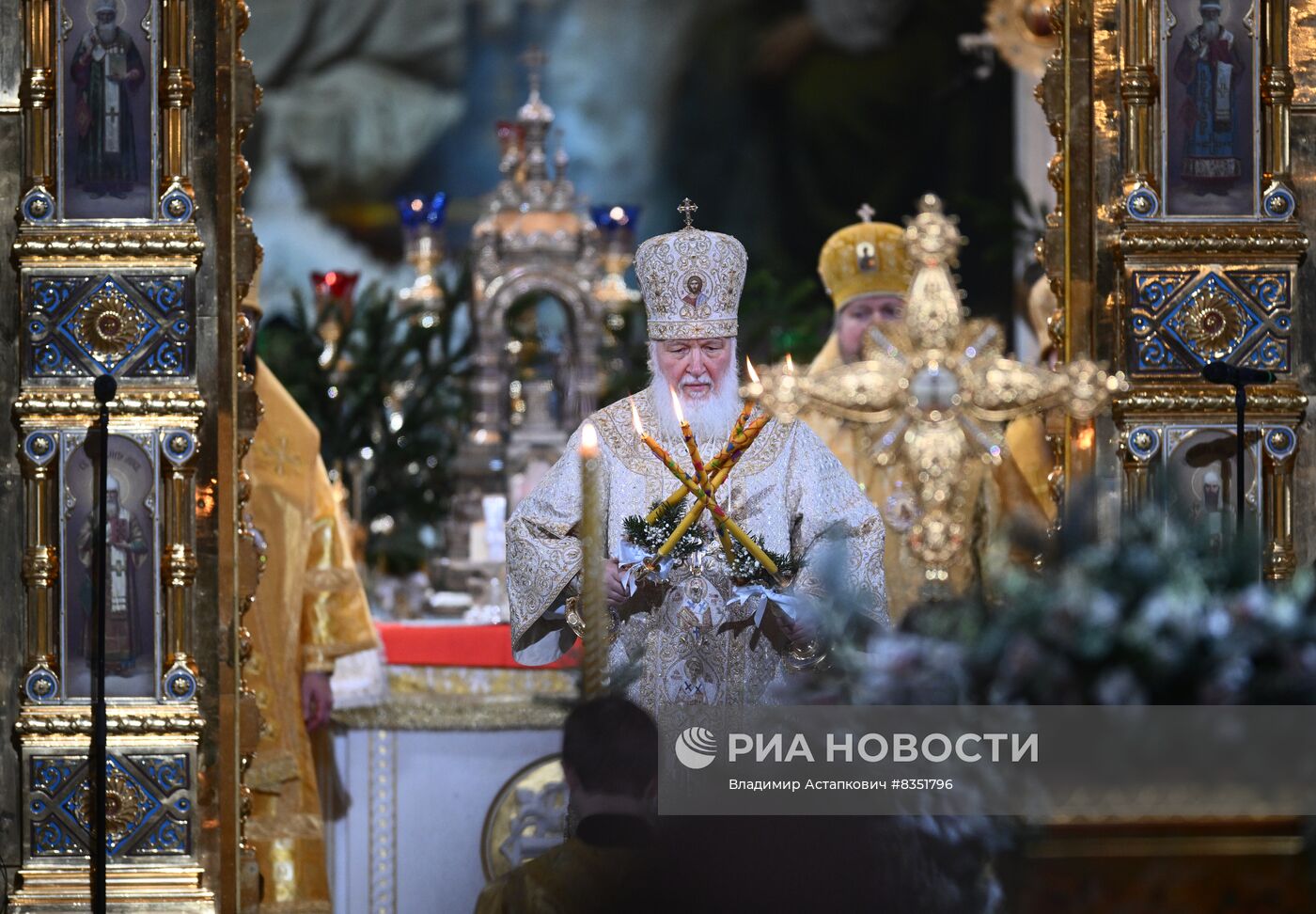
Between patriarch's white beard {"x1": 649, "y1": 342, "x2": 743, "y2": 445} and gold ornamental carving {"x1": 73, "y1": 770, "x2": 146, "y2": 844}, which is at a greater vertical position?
patriarch's white beard {"x1": 649, "y1": 342, "x2": 743, "y2": 445}

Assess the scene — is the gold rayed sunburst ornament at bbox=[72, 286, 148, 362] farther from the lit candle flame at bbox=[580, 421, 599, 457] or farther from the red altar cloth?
the lit candle flame at bbox=[580, 421, 599, 457]

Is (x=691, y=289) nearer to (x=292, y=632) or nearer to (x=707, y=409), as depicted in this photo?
(x=707, y=409)

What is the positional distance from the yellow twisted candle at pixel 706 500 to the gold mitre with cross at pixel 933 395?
123cm

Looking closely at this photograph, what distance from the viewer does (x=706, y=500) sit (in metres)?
5.43

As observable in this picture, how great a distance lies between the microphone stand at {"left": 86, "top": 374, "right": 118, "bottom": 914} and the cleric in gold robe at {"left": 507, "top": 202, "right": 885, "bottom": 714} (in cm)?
101

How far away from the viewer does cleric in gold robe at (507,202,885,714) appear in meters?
5.64

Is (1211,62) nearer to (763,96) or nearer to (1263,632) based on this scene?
(1263,632)

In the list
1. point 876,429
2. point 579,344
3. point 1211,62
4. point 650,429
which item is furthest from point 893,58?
point 650,429

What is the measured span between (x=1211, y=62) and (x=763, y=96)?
6673 millimetres

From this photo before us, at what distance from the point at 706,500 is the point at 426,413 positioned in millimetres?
5041

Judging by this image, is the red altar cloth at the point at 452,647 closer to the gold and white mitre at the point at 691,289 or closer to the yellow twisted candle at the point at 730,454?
the gold and white mitre at the point at 691,289

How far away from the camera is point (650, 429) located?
589 cm

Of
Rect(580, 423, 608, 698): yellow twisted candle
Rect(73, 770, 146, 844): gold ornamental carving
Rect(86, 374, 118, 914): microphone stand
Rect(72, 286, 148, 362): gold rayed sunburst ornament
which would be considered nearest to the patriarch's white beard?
Rect(86, 374, 118, 914): microphone stand

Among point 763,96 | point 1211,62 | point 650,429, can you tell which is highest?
point 763,96
